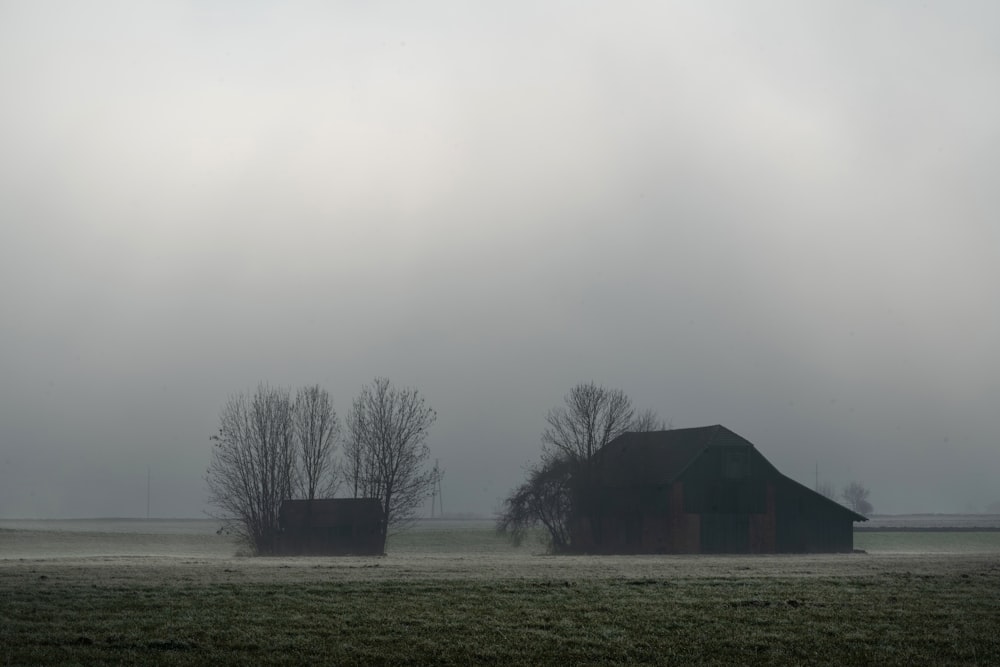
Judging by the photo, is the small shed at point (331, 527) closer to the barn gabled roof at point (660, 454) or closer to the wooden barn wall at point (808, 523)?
the barn gabled roof at point (660, 454)

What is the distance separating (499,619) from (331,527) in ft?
194

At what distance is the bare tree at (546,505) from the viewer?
77688mm

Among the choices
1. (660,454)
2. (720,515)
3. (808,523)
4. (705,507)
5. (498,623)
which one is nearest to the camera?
(498,623)

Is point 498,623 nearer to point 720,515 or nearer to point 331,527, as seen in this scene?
point 720,515

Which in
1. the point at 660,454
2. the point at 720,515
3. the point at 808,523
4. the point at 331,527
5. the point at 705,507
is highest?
the point at 660,454

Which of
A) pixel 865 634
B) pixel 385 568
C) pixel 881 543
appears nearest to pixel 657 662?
pixel 865 634

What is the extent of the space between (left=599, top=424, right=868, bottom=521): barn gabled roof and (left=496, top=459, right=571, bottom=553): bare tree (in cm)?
342

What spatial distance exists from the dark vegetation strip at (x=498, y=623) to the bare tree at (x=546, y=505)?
5113 cm

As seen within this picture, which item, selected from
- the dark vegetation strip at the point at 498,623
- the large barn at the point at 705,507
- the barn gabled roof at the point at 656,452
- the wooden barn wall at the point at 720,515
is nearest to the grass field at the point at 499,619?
the dark vegetation strip at the point at 498,623

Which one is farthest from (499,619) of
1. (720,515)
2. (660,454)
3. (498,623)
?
(660,454)

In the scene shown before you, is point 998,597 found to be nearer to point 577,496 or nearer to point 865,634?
point 865,634

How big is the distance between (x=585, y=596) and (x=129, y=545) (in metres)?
87.0

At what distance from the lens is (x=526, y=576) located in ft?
100

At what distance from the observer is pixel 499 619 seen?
816 inches
